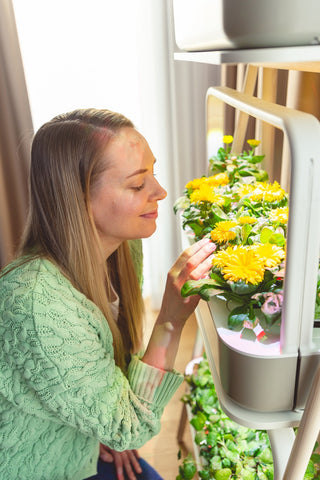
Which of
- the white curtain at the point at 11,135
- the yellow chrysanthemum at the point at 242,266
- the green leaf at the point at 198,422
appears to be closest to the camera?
the yellow chrysanthemum at the point at 242,266

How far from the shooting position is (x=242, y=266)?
1.69 feet

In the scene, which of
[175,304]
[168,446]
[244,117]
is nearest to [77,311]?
[175,304]

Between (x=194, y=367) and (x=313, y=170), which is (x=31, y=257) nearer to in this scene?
(x=313, y=170)

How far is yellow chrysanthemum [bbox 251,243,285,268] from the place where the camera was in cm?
51

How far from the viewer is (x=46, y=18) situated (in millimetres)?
1684

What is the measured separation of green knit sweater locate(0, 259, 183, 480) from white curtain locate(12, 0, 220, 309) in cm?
126

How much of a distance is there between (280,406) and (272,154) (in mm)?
929

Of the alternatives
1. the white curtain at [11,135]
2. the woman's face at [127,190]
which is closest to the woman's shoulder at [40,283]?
the woman's face at [127,190]

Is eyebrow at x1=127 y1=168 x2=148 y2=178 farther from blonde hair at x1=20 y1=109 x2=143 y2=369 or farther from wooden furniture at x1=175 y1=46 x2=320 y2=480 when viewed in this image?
wooden furniture at x1=175 y1=46 x2=320 y2=480

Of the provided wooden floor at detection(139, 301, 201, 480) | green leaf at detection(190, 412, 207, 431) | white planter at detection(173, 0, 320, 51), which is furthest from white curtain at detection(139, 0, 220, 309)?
white planter at detection(173, 0, 320, 51)

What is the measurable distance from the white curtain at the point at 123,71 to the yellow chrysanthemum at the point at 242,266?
1435 millimetres

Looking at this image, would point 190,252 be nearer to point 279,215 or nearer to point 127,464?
point 279,215

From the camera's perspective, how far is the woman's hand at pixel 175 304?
624mm

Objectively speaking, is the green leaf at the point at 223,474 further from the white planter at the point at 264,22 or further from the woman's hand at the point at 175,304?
the white planter at the point at 264,22
